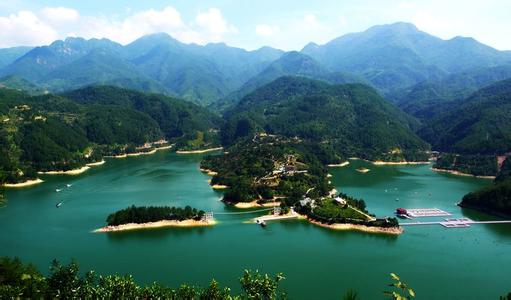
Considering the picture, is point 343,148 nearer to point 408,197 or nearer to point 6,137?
point 408,197

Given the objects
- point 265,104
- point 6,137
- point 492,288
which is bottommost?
point 492,288

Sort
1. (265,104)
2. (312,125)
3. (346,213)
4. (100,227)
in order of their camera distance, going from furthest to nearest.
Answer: (265,104) → (312,125) → (346,213) → (100,227)

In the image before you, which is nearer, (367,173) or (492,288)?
(492,288)

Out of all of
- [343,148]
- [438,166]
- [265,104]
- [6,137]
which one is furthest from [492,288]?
[265,104]

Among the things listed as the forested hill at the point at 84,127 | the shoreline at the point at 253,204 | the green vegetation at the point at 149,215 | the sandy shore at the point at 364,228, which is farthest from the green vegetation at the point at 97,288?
the forested hill at the point at 84,127

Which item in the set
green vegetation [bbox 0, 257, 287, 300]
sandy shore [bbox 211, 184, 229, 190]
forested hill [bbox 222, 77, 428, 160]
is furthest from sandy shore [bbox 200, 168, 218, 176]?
green vegetation [bbox 0, 257, 287, 300]

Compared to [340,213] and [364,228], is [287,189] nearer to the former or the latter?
[340,213]

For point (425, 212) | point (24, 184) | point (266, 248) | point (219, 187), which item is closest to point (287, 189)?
point (219, 187)

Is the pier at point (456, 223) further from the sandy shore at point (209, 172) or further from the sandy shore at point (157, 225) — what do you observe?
the sandy shore at point (209, 172)
